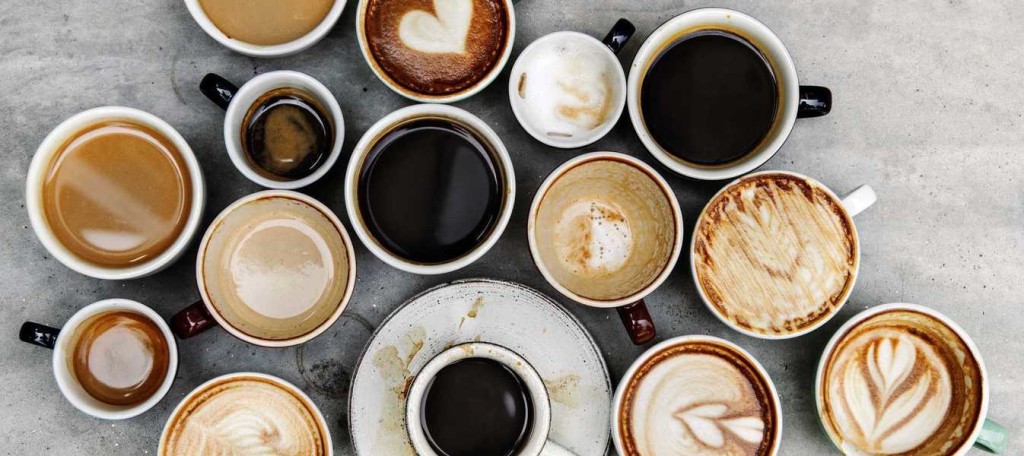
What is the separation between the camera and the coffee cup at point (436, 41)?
1.56m

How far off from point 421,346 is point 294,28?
2.67 feet

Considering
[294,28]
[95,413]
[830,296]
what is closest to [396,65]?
[294,28]

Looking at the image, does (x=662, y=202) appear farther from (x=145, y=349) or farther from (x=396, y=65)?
(x=145, y=349)

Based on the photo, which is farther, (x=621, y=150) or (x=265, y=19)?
(x=621, y=150)

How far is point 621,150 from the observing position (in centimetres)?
166

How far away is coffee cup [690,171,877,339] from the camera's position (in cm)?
154

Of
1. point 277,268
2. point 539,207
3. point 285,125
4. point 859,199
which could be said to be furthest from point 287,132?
point 859,199

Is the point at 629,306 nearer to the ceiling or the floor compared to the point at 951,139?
nearer to the floor

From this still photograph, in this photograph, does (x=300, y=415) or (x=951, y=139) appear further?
(x=951, y=139)

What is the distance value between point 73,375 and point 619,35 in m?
1.50

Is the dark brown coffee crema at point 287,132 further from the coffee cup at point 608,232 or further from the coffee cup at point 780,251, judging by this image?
the coffee cup at point 780,251

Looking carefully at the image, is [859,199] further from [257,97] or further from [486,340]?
[257,97]

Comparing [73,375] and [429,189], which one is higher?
[429,189]

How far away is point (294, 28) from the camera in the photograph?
1.54m
